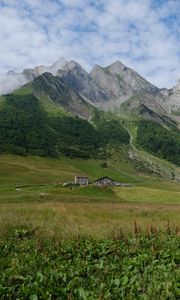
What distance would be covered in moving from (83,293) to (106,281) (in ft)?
6.88

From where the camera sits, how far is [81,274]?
13.2 m

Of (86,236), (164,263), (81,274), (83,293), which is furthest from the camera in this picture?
(86,236)

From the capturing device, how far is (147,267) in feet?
45.9

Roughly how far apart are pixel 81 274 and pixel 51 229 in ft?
27.0

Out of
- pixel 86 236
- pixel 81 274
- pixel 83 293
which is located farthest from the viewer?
pixel 86 236

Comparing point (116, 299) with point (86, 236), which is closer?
point (116, 299)

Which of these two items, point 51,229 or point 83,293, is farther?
point 51,229

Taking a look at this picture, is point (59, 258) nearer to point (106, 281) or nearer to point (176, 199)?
point (106, 281)

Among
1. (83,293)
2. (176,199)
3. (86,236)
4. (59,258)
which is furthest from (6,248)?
(176,199)

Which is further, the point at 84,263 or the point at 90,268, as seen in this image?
the point at 84,263

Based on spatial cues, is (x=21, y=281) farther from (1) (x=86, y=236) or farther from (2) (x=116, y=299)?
(1) (x=86, y=236)

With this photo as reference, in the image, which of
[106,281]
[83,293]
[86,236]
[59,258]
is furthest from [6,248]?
[83,293]

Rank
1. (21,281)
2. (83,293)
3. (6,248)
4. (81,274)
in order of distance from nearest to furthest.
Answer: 1. (83,293)
2. (21,281)
3. (81,274)
4. (6,248)

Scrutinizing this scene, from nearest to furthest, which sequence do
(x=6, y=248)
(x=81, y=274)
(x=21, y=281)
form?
(x=21, y=281)
(x=81, y=274)
(x=6, y=248)
